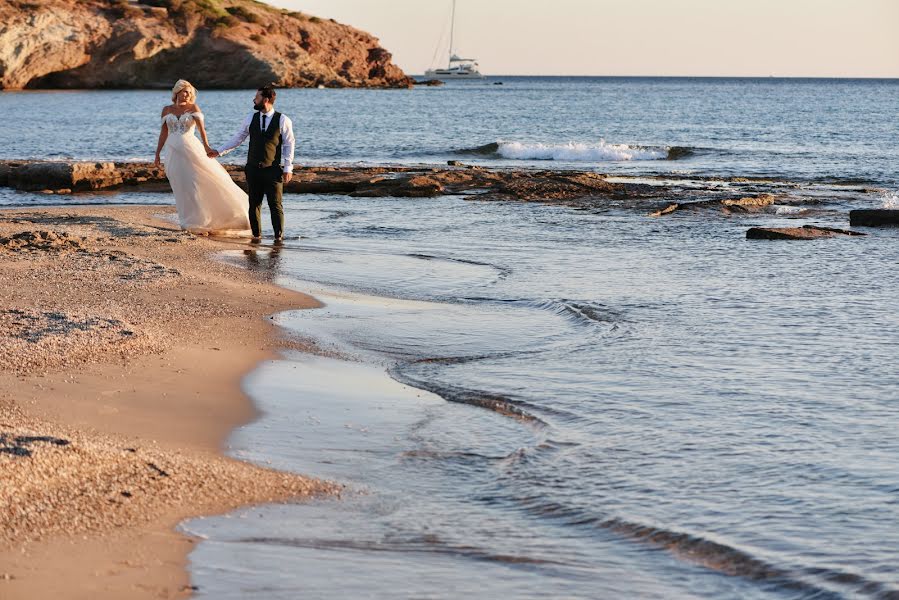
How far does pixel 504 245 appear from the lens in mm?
14258

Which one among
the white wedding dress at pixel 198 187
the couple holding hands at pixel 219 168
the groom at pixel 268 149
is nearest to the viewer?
the groom at pixel 268 149

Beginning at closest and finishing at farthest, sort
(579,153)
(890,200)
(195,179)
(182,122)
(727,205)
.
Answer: (182,122) < (195,179) < (727,205) < (890,200) < (579,153)

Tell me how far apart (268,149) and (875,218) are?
9.10m

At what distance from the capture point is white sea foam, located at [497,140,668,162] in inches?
1379

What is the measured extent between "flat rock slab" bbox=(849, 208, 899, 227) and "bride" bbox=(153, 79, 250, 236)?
8.99m

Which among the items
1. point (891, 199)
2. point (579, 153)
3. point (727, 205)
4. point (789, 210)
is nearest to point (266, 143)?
point (727, 205)

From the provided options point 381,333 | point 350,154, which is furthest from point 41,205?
point 350,154

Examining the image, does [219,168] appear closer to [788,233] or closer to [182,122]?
[182,122]

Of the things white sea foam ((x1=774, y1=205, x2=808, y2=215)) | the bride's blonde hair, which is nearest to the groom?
the bride's blonde hair

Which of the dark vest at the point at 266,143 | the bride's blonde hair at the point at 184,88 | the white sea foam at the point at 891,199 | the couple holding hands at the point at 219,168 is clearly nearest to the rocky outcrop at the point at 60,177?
the couple holding hands at the point at 219,168

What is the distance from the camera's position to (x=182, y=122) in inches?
536

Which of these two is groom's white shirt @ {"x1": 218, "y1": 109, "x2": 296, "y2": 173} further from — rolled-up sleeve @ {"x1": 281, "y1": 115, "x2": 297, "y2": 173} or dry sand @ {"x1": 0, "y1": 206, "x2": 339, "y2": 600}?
dry sand @ {"x1": 0, "y1": 206, "x2": 339, "y2": 600}

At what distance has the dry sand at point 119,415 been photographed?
159 inches

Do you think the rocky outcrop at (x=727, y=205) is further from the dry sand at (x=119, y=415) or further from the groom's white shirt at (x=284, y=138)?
the dry sand at (x=119, y=415)
